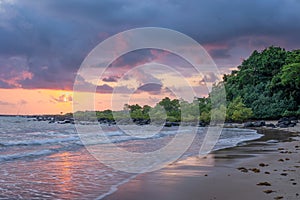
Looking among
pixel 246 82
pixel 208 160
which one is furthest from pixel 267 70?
pixel 208 160

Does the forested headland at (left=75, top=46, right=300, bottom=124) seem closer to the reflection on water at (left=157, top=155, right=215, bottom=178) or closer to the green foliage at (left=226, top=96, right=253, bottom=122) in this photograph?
the green foliage at (left=226, top=96, right=253, bottom=122)

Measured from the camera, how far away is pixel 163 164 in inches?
472

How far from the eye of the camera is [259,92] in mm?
66500

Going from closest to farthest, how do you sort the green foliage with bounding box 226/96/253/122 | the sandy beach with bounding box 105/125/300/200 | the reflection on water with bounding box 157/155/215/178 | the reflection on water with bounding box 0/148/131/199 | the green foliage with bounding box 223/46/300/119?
the sandy beach with bounding box 105/125/300/200 → the reflection on water with bounding box 0/148/131/199 → the reflection on water with bounding box 157/155/215/178 → the green foliage with bounding box 223/46/300/119 → the green foliage with bounding box 226/96/253/122

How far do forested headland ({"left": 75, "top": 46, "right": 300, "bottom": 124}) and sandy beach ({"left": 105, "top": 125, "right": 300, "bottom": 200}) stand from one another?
38651 mm

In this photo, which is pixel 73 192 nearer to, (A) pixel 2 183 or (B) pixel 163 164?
(A) pixel 2 183

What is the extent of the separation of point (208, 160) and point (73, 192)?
594 centimetres

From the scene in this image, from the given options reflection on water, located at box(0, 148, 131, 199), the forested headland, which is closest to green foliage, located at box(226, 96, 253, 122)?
the forested headland

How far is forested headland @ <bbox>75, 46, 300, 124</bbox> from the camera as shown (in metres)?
54.1

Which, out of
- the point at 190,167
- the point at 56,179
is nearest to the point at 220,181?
the point at 190,167

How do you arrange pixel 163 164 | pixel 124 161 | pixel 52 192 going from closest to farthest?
pixel 52 192
pixel 163 164
pixel 124 161

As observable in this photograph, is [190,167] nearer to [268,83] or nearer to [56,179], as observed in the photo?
[56,179]

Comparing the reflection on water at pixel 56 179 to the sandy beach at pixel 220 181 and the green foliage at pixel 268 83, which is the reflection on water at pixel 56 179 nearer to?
the sandy beach at pixel 220 181

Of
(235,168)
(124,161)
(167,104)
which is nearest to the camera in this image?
(235,168)
